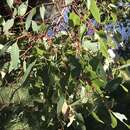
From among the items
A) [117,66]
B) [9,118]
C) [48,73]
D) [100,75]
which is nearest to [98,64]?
[100,75]

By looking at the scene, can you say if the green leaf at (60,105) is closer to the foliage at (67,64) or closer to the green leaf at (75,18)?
the foliage at (67,64)

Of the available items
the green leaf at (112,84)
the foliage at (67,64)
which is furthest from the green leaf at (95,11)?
the green leaf at (112,84)

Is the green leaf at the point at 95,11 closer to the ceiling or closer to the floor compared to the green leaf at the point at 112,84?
closer to the ceiling

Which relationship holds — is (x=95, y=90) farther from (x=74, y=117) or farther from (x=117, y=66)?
(x=117, y=66)

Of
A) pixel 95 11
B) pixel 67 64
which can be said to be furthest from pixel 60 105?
pixel 95 11

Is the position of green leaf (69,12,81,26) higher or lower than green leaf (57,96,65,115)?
higher

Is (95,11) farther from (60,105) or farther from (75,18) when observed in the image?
(60,105)

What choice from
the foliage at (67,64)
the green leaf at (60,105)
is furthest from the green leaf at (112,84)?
the green leaf at (60,105)

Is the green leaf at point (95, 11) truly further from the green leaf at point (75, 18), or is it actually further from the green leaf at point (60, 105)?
the green leaf at point (60, 105)

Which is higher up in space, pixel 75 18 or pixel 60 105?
pixel 75 18

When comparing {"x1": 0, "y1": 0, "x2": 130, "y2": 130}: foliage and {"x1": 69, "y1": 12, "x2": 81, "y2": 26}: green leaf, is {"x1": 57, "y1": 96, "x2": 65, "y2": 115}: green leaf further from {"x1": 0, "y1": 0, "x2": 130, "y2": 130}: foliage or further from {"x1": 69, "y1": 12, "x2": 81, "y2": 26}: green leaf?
{"x1": 69, "y1": 12, "x2": 81, "y2": 26}: green leaf

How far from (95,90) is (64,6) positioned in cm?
21

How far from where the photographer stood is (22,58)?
3.83 feet

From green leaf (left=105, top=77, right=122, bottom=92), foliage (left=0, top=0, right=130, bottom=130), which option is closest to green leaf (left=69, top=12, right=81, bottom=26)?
foliage (left=0, top=0, right=130, bottom=130)
